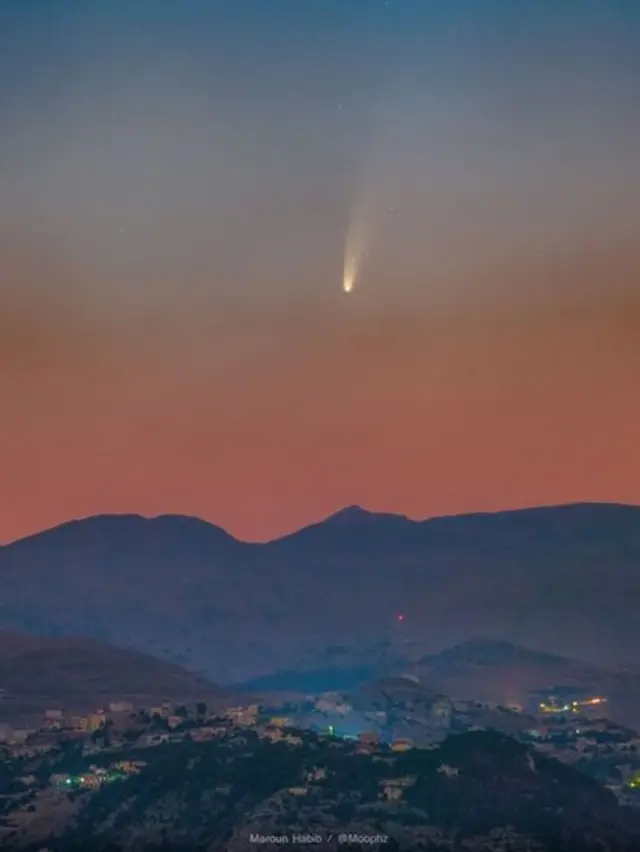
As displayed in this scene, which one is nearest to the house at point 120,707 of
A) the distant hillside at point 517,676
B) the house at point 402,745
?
the house at point 402,745

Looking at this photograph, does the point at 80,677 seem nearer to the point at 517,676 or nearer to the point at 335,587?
the point at 335,587

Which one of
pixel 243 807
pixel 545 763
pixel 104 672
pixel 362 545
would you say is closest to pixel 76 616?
pixel 104 672

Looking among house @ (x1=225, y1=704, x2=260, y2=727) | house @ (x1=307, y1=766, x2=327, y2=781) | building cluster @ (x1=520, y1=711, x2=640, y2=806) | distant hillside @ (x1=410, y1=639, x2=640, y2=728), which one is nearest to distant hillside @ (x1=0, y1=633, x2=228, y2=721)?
house @ (x1=225, y1=704, x2=260, y2=727)

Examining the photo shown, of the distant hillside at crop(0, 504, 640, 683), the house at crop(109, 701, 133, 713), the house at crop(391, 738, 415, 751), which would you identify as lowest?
the house at crop(391, 738, 415, 751)

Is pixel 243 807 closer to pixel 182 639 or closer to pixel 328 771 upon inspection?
pixel 328 771

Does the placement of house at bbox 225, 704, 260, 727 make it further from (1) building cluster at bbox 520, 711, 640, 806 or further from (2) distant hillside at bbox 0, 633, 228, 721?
(1) building cluster at bbox 520, 711, 640, 806

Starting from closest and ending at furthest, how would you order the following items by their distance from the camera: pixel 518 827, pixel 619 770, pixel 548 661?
pixel 518 827
pixel 619 770
pixel 548 661

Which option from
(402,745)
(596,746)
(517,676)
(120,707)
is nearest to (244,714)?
(120,707)
